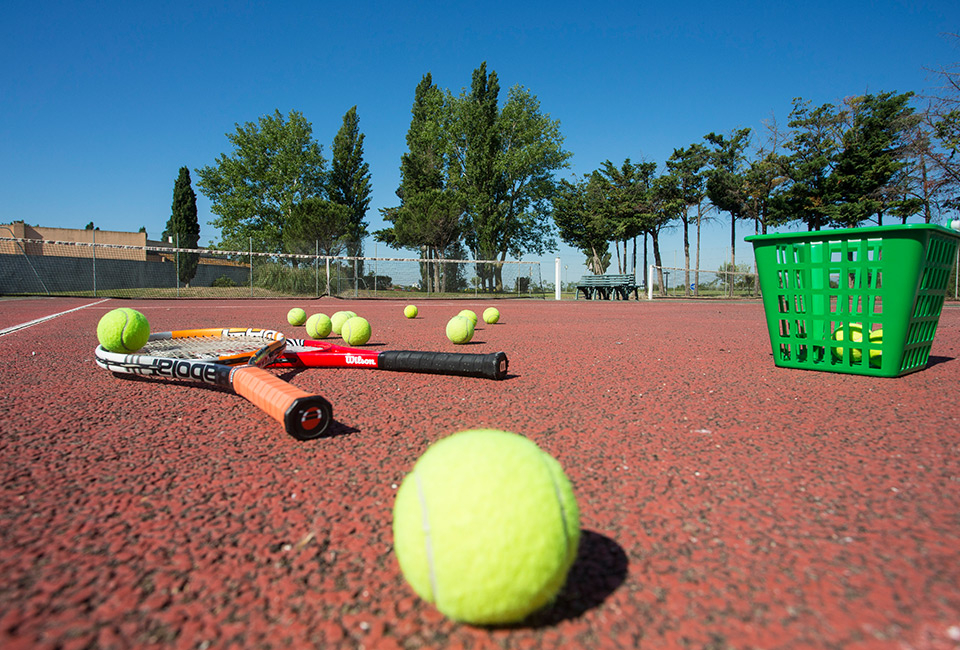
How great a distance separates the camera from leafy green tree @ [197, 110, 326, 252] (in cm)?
4438

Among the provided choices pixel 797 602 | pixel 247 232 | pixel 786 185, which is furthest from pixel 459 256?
pixel 797 602

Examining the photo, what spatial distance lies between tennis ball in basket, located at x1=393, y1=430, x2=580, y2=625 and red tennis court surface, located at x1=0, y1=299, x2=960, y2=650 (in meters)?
0.11

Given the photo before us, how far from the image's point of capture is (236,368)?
3023 mm

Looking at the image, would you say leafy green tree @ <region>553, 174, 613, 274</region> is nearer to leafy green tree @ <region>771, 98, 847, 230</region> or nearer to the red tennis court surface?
leafy green tree @ <region>771, 98, 847, 230</region>

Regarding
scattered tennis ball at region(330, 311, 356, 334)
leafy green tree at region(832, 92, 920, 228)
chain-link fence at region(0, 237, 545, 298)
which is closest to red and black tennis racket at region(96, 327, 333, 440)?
scattered tennis ball at region(330, 311, 356, 334)

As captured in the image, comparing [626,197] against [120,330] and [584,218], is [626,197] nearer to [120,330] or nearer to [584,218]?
[584,218]

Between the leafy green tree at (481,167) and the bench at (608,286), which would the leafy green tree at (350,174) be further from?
the bench at (608,286)

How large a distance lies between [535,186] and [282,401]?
152 ft

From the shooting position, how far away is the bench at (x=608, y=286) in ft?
89.0

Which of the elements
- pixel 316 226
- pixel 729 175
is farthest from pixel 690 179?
pixel 316 226

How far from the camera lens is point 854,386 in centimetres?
379

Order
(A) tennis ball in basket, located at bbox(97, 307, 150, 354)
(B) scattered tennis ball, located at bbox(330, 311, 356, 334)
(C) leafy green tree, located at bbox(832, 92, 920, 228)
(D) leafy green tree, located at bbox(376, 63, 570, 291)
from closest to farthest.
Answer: (A) tennis ball in basket, located at bbox(97, 307, 150, 354) → (B) scattered tennis ball, located at bbox(330, 311, 356, 334) → (C) leafy green tree, located at bbox(832, 92, 920, 228) → (D) leafy green tree, located at bbox(376, 63, 570, 291)

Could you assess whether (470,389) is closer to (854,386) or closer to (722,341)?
(854,386)

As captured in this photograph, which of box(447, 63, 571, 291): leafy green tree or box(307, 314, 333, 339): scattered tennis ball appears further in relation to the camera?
box(447, 63, 571, 291): leafy green tree
